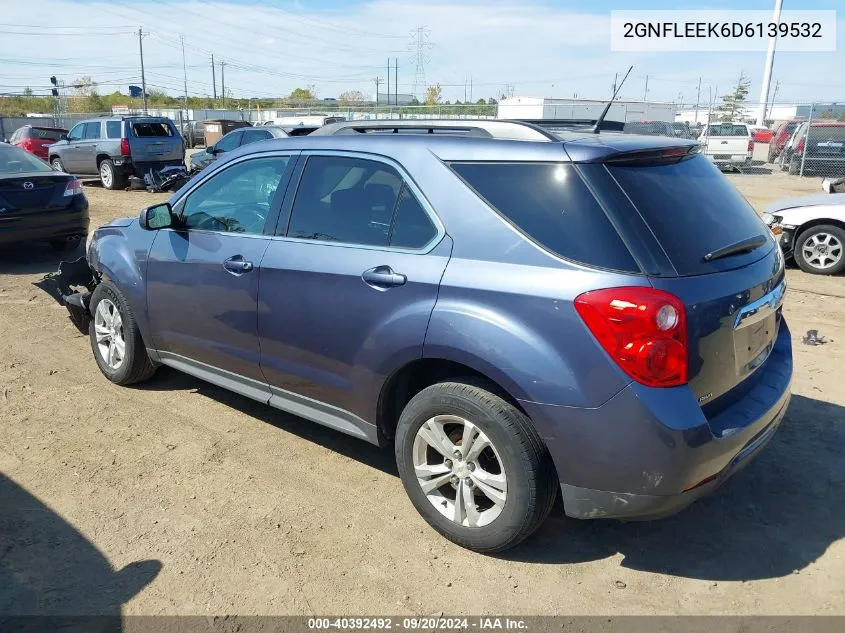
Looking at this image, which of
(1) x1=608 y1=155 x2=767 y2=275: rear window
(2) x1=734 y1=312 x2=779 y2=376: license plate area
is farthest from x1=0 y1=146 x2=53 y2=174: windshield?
(2) x1=734 y1=312 x2=779 y2=376: license plate area

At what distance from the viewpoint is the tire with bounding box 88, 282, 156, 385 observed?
15.1ft

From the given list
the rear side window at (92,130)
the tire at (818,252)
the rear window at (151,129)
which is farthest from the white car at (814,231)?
the rear side window at (92,130)

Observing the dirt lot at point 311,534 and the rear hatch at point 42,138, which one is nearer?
the dirt lot at point 311,534

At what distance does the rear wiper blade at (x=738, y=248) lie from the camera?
2.74 meters

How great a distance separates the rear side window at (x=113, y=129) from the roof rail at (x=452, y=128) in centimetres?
1592

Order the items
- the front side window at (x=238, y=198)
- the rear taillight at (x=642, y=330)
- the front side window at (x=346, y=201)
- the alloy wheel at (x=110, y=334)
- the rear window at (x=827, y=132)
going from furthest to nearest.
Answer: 1. the rear window at (x=827, y=132)
2. the alloy wheel at (x=110, y=334)
3. the front side window at (x=238, y=198)
4. the front side window at (x=346, y=201)
5. the rear taillight at (x=642, y=330)

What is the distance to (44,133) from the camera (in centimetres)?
2317

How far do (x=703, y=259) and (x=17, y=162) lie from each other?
904 cm

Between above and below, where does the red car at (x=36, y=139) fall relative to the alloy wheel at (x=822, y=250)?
above

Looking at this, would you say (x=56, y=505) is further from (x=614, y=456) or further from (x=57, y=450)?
(x=614, y=456)

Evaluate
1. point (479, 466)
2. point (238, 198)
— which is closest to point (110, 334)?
point (238, 198)

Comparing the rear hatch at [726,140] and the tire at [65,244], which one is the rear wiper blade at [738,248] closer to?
the tire at [65,244]

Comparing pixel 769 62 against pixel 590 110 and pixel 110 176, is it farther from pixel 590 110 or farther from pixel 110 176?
pixel 110 176

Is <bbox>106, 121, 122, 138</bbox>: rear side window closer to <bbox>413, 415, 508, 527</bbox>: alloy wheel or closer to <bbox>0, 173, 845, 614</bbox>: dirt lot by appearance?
<bbox>0, 173, 845, 614</bbox>: dirt lot
